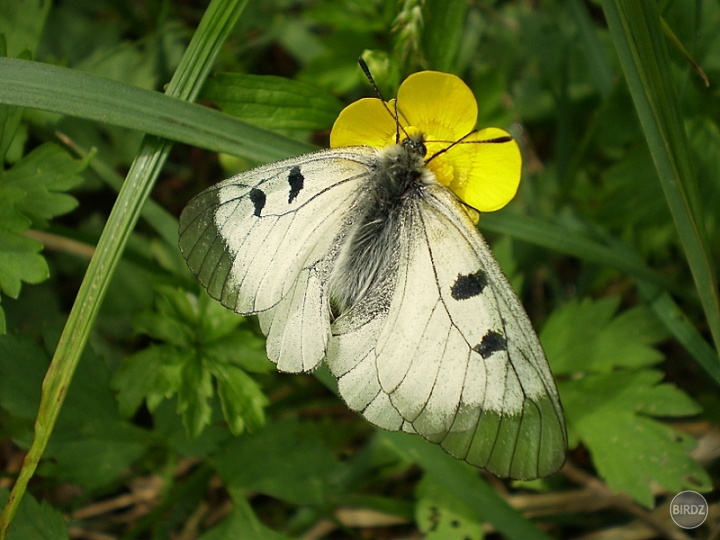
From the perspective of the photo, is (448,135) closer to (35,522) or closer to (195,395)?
(195,395)

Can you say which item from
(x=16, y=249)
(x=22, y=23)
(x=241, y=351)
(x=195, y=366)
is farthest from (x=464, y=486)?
(x=22, y=23)

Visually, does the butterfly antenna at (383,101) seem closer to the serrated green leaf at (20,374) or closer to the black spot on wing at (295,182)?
the black spot on wing at (295,182)

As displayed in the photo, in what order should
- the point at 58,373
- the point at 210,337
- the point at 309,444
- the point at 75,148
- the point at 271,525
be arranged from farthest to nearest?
the point at 271,525, the point at 75,148, the point at 309,444, the point at 210,337, the point at 58,373

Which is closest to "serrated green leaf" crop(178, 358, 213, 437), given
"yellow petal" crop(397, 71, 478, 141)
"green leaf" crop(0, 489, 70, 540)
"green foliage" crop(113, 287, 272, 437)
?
"green foliage" crop(113, 287, 272, 437)

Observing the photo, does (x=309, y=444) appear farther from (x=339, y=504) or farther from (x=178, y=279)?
(x=178, y=279)

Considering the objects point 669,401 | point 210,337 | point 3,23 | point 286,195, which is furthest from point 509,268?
point 3,23

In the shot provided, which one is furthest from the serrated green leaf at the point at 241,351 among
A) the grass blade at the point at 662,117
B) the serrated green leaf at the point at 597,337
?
the grass blade at the point at 662,117
